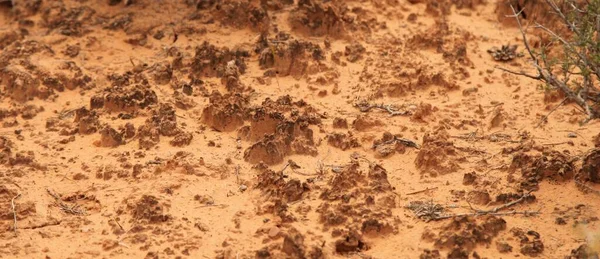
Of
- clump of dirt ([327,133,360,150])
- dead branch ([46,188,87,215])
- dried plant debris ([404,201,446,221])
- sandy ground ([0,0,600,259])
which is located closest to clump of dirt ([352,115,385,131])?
sandy ground ([0,0,600,259])

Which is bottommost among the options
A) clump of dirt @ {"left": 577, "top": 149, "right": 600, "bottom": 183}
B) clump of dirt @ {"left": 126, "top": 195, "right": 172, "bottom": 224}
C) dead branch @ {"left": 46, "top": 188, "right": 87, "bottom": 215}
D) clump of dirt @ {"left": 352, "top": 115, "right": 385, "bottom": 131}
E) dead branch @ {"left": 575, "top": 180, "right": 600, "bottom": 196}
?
dead branch @ {"left": 46, "top": 188, "right": 87, "bottom": 215}

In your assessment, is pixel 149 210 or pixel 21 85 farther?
pixel 21 85

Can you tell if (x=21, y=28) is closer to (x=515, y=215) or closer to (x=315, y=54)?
(x=315, y=54)

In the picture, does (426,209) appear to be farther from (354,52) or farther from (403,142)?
(354,52)

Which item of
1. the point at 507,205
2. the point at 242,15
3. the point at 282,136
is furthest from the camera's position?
the point at 242,15

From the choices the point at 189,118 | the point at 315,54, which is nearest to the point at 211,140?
the point at 189,118

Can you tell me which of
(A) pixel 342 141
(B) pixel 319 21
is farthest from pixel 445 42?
(A) pixel 342 141

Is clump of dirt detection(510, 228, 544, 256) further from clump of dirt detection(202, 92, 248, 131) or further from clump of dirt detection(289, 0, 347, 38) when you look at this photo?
clump of dirt detection(289, 0, 347, 38)
